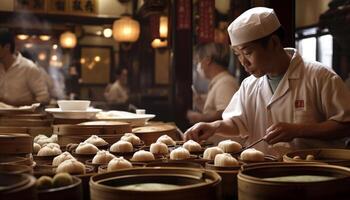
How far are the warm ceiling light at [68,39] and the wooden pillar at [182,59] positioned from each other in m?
6.40

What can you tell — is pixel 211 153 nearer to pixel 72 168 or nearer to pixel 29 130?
pixel 72 168

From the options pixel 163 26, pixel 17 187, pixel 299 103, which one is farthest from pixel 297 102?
pixel 163 26

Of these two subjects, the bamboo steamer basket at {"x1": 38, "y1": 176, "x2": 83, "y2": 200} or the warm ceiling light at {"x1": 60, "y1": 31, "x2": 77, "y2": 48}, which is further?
the warm ceiling light at {"x1": 60, "y1": 31, "x2": 77, "y2": 48}

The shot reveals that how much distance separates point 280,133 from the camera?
10.8 feet

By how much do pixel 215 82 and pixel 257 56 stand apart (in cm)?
314

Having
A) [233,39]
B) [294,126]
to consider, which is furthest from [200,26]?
[294,126]

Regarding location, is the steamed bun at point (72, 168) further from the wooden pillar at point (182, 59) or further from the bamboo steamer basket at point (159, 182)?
the wooden pillar at point (182, 59)

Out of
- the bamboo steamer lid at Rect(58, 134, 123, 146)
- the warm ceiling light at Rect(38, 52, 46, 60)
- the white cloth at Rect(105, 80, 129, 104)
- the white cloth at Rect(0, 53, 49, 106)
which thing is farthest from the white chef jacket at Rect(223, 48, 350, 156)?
the warm ceiling light at Rect(38, 52, 46, 60)

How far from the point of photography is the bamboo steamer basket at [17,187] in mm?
1414

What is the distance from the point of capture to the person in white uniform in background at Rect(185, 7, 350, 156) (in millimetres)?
3641

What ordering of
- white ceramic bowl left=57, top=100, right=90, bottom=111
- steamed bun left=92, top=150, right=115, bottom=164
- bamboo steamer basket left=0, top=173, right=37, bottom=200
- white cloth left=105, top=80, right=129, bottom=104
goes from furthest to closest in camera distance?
1. white cloth left=105, top=80, right=129, bottom=104
2. white ceramic bowl left=57, top=100, right=90, bottom=111
3. steamed bun left=92, top=150, right=115, bottom=164
4. bamboo steamer basket left=0, top=173, right=37, bottom=200

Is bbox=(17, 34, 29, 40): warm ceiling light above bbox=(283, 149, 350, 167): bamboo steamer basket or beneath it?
above

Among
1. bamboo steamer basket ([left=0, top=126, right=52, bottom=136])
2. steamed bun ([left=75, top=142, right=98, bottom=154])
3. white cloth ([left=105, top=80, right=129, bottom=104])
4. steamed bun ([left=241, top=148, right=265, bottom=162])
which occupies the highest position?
steamed bun ([left=241, top=148, right=265, bottom=162])

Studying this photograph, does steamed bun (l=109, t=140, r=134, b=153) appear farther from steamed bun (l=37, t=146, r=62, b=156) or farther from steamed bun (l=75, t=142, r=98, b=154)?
steamed bun (l=37, t=146, r=62, b=156)
